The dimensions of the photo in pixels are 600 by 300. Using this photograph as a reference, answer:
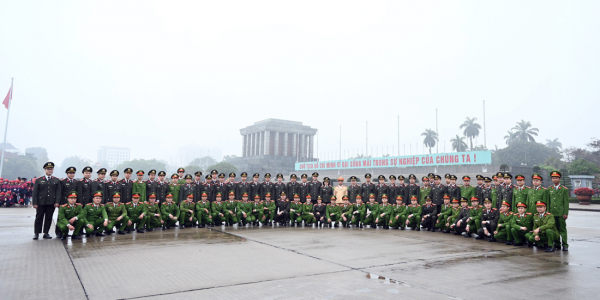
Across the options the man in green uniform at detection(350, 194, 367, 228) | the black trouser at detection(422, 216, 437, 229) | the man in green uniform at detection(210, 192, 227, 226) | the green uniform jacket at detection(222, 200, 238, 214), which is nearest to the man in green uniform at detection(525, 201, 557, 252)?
the black trouser at detection(422, 216, 437, 229)

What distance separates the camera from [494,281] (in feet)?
16.4

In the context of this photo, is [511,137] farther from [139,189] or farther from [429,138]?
[139,189]

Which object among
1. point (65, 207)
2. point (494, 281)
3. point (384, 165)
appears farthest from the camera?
point (384, 165)

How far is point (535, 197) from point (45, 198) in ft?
38.2

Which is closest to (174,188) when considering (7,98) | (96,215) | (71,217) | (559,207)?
(96,215)

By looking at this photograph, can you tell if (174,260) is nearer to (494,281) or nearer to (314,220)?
(494,281)

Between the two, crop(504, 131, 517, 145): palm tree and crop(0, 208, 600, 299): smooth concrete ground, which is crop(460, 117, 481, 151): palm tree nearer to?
crop(504, 131, 517, 145): palm tree

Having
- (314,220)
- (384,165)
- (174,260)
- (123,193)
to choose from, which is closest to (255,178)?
(314,220)

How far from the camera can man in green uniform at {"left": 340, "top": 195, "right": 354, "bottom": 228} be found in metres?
12.1

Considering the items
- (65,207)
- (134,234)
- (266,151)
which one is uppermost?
(266,151)

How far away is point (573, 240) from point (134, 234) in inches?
445

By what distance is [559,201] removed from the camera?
8.05 m

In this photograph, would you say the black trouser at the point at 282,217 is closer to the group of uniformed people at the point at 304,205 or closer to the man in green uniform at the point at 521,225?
the group of uniformed people at the point at 304,205

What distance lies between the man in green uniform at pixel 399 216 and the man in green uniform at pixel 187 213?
636 centimetres
